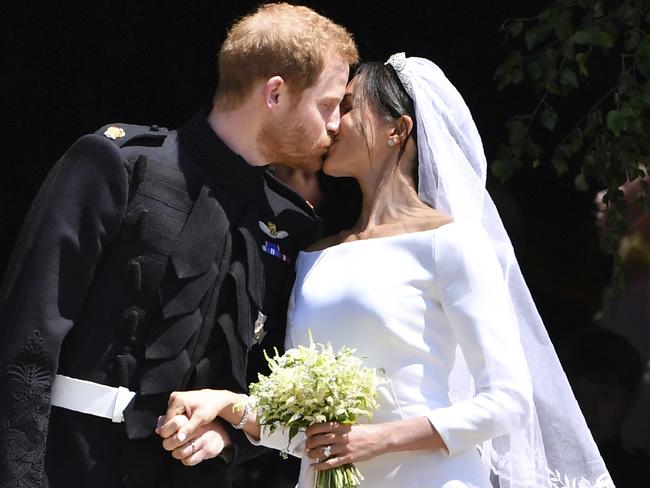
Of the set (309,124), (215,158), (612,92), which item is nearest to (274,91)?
(309,124)

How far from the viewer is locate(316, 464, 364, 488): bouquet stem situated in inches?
128

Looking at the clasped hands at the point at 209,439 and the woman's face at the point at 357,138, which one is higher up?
the woman's face at the point at 357,138

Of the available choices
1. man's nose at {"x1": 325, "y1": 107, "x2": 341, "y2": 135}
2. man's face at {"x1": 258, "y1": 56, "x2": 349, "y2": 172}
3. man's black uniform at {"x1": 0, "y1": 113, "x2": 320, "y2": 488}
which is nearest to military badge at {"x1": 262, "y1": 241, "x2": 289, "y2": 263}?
man's black uniform at {"x1": 0, "y1": 113, "x2": 320, "y2": 488}

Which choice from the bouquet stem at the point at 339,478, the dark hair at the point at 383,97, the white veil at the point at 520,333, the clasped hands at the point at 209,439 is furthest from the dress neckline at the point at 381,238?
the bouquet stem at the point at 339,478

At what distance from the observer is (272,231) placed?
368 centimetres

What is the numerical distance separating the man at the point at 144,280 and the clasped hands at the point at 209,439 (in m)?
0.08

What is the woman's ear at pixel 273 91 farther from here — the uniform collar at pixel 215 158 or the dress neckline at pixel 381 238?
the dress neckline at pixel 381 238

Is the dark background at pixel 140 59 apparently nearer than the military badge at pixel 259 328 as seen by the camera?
No

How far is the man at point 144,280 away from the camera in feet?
10.6

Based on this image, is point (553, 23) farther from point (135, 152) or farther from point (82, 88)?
point (82, 88)

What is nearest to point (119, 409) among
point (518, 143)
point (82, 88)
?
point (518, 143)

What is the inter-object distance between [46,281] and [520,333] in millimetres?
1328

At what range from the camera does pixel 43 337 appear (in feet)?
10.6

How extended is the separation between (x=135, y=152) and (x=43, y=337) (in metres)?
0.54
